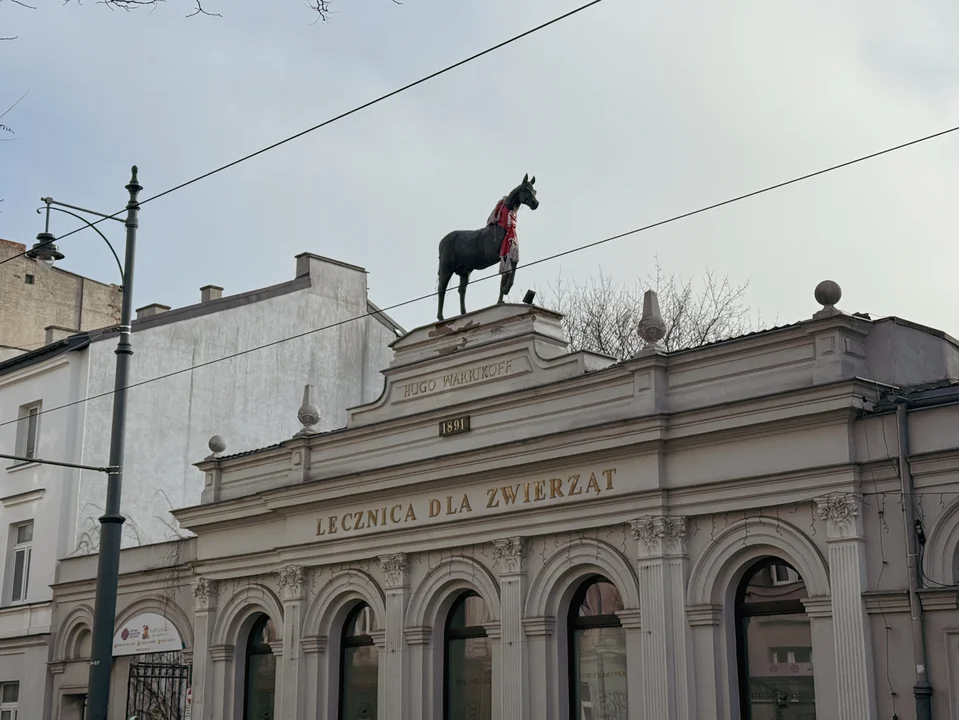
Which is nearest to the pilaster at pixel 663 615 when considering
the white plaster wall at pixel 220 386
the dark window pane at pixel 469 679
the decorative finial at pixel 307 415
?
the dark window pane at pixel 469 679

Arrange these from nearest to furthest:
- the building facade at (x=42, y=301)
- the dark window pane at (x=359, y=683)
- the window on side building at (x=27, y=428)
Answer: the dark window pane at (x=359, y=683) < the window on side building at (x=27, y=428) < the building facade at (x=42, y=301)

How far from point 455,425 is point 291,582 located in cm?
498

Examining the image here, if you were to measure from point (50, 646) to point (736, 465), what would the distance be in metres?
18.2

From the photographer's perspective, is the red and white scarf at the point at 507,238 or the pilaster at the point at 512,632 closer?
the pilaster at the point at 512,632

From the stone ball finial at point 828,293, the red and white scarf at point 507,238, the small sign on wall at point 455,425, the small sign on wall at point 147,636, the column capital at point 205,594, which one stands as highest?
the red and white scarf at point 507,238

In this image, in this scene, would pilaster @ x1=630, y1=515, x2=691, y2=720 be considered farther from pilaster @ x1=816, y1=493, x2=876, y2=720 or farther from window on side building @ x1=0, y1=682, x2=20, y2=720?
window on side building @ x1=0, y1=682, x2=20, y2=720

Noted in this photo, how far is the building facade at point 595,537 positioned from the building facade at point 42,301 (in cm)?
1712

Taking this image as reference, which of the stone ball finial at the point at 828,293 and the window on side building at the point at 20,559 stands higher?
the stone ball finial at the point at 828,293

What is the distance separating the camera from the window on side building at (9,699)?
97.5 ft

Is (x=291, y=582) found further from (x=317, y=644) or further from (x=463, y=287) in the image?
(x=463, y=287)

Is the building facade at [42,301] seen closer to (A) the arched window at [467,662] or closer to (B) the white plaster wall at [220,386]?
(B) the white plaster wall at [220,386]

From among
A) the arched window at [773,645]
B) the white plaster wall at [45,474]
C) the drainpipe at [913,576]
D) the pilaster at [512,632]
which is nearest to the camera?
the drainpipe at [913,576]

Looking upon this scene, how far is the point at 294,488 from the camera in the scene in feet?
78.6

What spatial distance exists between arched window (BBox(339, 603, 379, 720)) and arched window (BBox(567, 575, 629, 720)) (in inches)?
176
